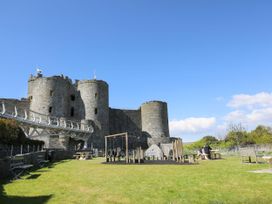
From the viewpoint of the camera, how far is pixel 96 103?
38.4 metres

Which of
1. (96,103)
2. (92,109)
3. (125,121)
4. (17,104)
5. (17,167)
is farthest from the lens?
(125,121)

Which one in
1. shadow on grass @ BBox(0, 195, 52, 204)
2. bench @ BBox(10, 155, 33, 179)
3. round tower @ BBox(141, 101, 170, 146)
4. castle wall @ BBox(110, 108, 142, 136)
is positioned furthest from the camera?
castle wall @ BBox(110, 108, 142, 136)

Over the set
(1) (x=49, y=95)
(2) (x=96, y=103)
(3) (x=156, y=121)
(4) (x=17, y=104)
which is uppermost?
(1) (x=49, y=95)

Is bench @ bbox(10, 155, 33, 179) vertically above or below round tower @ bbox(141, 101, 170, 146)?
below

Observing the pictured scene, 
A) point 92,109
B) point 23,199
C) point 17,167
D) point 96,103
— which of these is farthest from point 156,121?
point 23,199

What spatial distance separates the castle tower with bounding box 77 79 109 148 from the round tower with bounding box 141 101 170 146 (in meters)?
9.68

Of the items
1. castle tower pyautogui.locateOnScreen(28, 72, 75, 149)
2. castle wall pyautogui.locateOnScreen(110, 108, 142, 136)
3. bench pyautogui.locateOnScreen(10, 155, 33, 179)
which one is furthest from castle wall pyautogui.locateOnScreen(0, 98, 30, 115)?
bench pyautogui.locateOnScreen(10, 155, 33, 179)

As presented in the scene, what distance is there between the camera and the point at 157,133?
44.2 metres

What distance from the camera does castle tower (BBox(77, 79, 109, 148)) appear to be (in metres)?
37.4

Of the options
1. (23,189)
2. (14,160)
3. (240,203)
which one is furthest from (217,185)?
(14,160)

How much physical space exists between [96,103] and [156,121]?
13.4m

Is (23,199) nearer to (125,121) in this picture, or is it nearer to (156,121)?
(156,121)

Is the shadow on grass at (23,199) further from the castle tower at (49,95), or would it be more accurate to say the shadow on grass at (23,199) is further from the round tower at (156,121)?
the round tower at (156,121)

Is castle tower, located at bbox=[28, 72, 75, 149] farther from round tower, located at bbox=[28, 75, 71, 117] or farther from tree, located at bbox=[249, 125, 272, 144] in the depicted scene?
tree, located at bbox=[249, 125, 272, 144]
